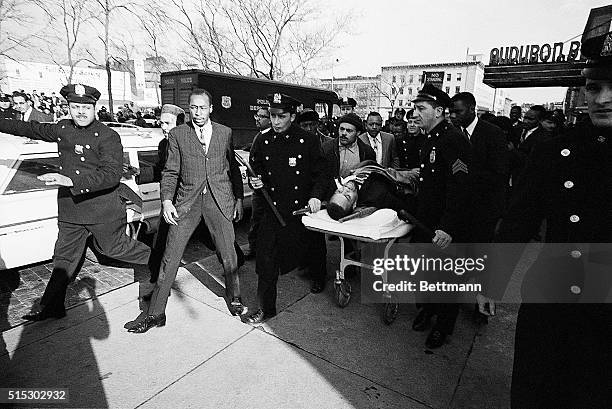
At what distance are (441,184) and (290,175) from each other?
1451mm

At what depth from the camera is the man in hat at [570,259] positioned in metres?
1.44

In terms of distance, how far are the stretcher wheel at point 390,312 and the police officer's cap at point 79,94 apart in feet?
11.1

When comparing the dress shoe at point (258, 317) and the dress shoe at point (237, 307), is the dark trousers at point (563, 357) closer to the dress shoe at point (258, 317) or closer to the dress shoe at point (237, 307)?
the dress shoe at point (258, 317)

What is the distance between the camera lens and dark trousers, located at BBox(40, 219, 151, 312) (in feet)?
11.0

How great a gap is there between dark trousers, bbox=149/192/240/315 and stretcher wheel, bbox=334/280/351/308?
1090mm

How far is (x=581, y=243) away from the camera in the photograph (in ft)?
4.89

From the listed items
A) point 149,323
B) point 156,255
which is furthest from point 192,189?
point 149,323

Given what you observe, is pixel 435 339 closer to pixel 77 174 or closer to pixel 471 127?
pixel 471 127

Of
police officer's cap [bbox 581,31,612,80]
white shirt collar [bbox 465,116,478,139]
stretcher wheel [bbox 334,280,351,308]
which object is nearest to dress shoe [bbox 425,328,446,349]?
stretcher wheel [bbox 334,280,351,308]

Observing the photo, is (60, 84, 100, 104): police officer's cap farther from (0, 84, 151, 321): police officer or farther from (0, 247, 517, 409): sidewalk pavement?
(0, 247, 517, 409): sidewalk pavement

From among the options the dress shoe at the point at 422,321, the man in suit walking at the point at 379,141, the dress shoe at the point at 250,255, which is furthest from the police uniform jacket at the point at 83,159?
the man in suit walking at the point at 379,141

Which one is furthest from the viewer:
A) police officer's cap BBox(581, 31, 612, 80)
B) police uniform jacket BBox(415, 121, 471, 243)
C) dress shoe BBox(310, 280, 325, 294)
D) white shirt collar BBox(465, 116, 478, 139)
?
dress shoe BBox(310, 280, 325, 294)

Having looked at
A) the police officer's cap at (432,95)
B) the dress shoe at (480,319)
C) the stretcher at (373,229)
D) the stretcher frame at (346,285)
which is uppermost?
the police officer's cap at (432,95)

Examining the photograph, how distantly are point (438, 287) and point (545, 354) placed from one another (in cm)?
176
